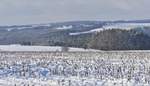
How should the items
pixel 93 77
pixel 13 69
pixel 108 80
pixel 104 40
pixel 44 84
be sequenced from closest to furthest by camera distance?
pixel 44 84, pixel 108 80, pixel 93 77, pixel 13 69, pixel 104 40

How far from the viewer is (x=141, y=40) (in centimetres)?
12988

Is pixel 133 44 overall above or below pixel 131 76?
below

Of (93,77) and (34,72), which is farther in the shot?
(34,72)

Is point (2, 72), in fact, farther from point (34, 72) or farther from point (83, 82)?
point (83, 82)

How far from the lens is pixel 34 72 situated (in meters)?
43.6

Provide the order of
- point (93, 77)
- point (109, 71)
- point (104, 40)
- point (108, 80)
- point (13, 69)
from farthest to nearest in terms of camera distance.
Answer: point (104, 40)
point (13, 69)
point (109, 71)
point (93, 77)
point (108, 80)

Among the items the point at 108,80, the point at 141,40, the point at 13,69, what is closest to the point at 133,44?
the point at 141,40

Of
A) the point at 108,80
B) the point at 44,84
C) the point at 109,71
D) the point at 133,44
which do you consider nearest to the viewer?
the point at 44,84

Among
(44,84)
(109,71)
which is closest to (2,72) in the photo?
(109,71)

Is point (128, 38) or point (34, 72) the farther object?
point (128, 38)

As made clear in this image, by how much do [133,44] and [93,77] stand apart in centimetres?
9252

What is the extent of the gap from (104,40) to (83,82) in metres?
106

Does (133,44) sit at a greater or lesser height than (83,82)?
lesser

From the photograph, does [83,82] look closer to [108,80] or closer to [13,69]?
[108,80]
